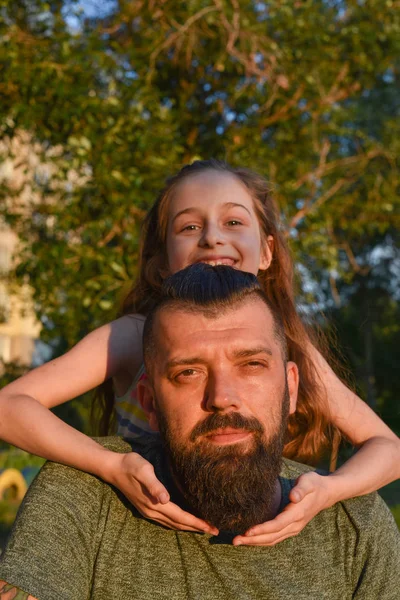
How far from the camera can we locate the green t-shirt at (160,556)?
2299 mm

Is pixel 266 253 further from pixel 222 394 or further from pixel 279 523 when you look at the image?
pixel 279 523

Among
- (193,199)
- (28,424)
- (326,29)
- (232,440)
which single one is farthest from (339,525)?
(326,29)

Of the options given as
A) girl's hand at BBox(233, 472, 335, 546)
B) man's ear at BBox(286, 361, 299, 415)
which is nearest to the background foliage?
man's ear at BBox(286, 361, 299, 415)

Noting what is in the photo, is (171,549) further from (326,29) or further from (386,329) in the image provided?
(386,329)

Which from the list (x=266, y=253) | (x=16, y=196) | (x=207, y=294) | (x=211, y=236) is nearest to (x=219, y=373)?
(x=207, y=294)

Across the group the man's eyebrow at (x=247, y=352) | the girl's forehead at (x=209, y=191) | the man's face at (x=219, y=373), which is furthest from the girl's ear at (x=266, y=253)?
the man's eyebrow at (x=247, y=352)

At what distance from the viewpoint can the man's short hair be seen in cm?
259

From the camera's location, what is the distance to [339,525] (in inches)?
106

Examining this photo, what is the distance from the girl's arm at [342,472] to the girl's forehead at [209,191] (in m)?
0.76

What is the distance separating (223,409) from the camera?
2.38m

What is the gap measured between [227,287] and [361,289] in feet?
58.9

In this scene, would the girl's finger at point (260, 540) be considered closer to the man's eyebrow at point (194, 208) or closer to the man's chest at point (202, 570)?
the man's chest at point (202, 570)

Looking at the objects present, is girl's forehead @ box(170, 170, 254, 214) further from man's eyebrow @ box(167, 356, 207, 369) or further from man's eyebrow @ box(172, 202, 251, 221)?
man's eyebrow @ box(167, 356, 207, 369)

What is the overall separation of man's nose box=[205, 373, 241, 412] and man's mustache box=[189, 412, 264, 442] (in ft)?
0.07
